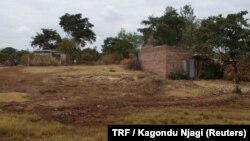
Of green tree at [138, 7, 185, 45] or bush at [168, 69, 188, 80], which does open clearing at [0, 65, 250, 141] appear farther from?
green tree at [138, 7, 185, 45]

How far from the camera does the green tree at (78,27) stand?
173 ft

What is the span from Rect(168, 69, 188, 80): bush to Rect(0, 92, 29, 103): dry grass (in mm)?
8984

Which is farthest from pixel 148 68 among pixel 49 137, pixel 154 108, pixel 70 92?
pixel 49 137

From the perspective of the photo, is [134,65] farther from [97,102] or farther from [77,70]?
[97,102]

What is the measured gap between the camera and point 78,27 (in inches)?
2082

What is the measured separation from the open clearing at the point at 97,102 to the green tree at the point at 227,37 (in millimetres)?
1626

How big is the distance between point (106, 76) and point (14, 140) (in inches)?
554

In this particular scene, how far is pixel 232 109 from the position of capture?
57.2ft

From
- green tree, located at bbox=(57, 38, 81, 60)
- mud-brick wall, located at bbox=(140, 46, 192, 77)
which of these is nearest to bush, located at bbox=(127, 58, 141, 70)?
mud-brick wall, located at bbox=(140, 46, 192, 77)

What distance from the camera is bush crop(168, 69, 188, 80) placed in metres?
25.8

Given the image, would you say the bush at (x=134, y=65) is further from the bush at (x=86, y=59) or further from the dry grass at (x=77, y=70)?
the bush at (x=86, y=59)

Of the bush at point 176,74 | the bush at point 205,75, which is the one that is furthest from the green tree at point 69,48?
the bush at point 205,75

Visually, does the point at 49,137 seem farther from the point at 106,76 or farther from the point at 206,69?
the point at 206,69

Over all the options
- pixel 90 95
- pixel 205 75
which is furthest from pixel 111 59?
pixel 90 95
